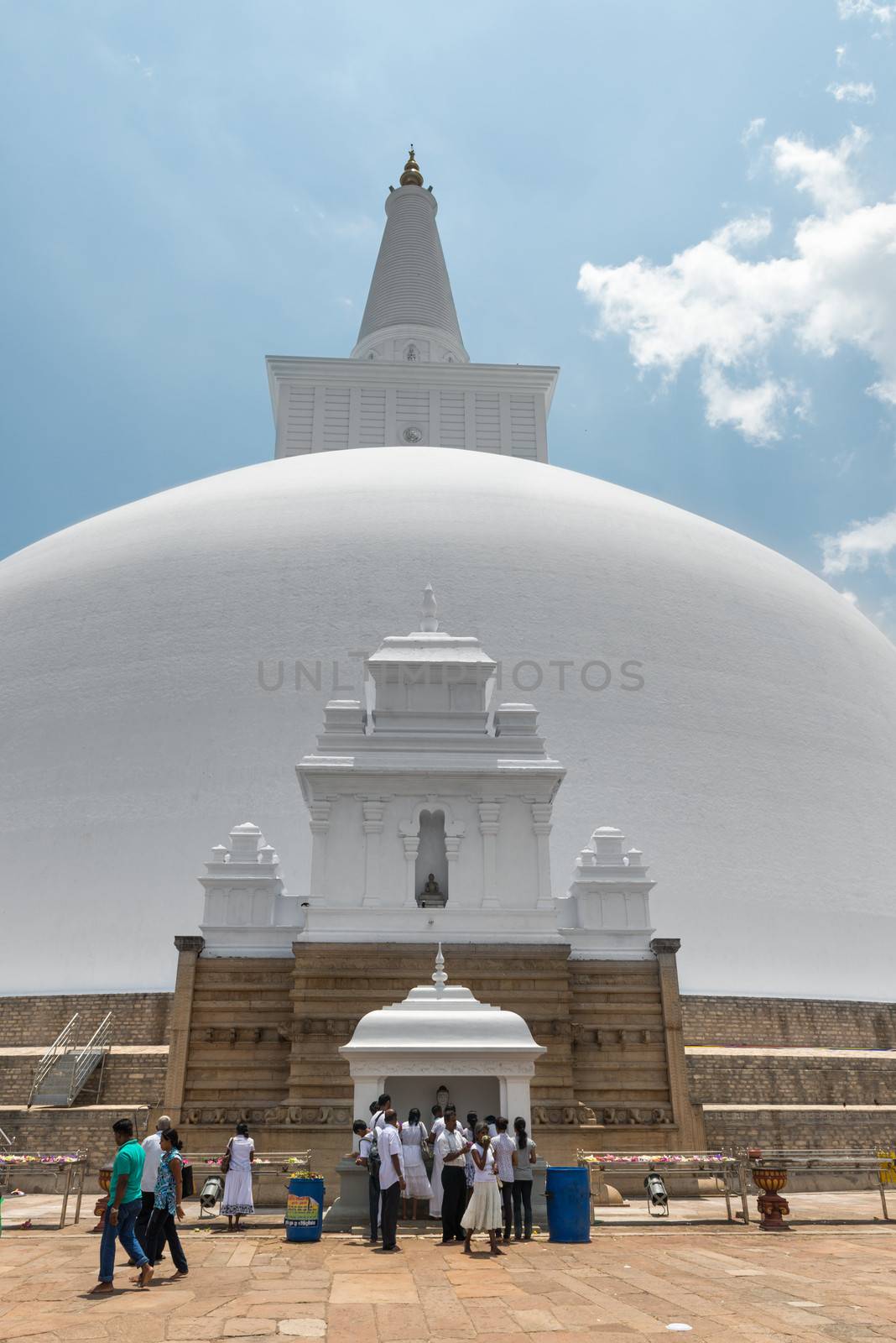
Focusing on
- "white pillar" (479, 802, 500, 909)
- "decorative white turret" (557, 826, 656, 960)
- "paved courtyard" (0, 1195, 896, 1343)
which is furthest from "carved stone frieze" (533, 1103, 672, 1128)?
"paved courtyard" (0, 1195, 896, 1343)

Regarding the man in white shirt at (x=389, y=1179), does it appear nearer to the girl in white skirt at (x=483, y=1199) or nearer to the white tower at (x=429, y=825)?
the girl in white skirt at (x=483, y=1199)

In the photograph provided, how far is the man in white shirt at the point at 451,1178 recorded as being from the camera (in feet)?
31.0

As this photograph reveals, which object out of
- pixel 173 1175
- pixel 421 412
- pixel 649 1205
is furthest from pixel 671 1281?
pixel 421 412

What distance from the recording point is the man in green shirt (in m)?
7.21

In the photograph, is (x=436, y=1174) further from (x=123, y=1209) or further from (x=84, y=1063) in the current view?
(x=84, y=1063)

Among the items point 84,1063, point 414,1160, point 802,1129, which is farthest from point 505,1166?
point 84,1063

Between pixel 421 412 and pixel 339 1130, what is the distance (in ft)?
87.2

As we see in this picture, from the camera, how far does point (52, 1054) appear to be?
52.4 feet

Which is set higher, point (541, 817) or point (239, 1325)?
point (541, 817)

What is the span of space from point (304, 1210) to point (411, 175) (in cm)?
3928

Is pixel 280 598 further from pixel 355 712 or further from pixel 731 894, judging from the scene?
pixel 731 894

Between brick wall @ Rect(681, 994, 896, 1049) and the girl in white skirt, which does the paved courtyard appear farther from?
brick wall @ Rect(681, 994, 896, 1049)

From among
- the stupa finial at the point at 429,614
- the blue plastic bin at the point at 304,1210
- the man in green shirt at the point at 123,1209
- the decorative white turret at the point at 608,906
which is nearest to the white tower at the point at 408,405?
the stupa finial at the point at 429,614

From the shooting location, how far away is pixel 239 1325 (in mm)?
6227
